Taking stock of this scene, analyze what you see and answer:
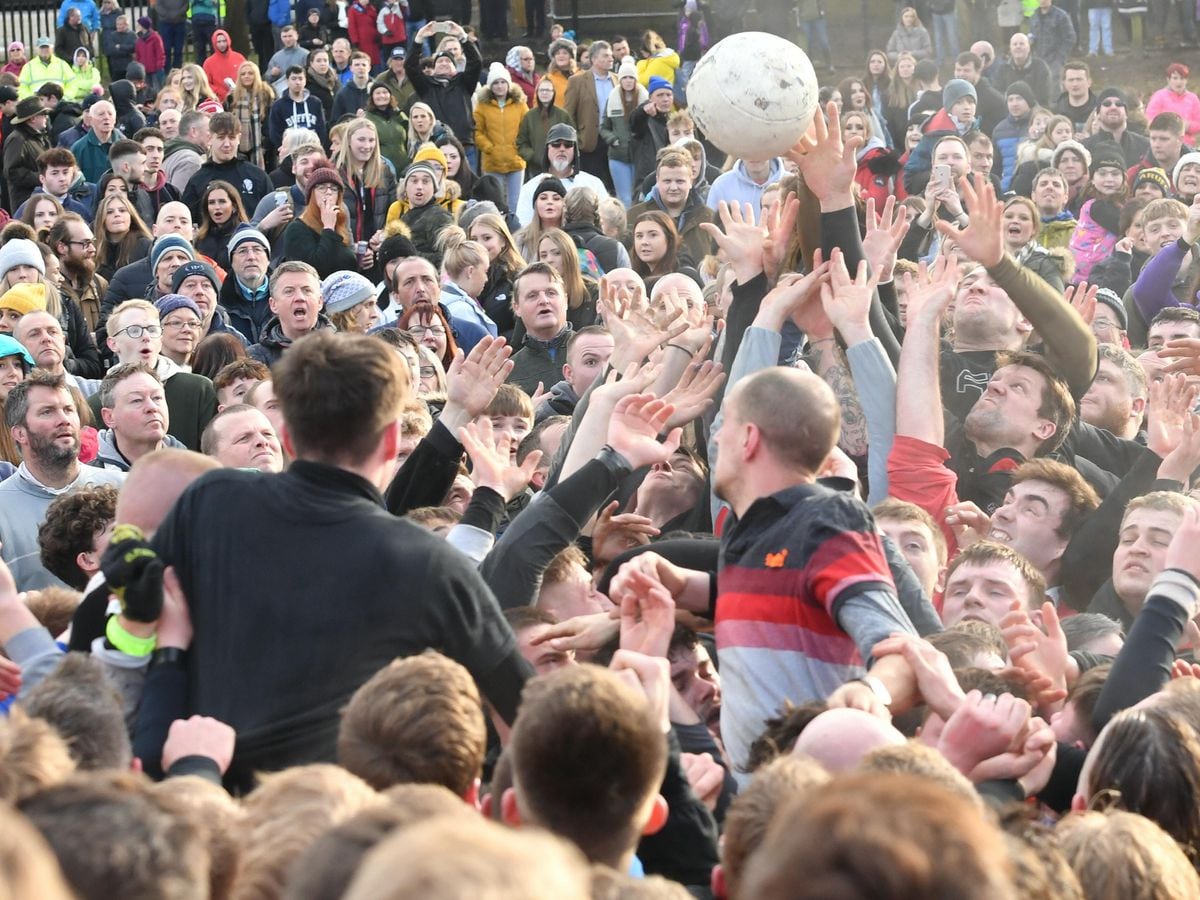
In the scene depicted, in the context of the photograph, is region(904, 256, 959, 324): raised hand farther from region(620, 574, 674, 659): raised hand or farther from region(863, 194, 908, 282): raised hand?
region(620, 574, 674, 659): raised hand

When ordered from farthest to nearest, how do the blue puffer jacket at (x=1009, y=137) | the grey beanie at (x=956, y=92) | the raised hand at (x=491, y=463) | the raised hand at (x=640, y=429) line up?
the blue puffer jacket at (x=1009, y=137) → the grey beanie at (x=956, y=92) → the raised hand at (x=491, y=463) → the raised hand at (x=640, y=429)

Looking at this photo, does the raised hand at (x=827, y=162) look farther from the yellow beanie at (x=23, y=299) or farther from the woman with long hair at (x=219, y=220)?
the woman with long hair at (x=219, y=220)

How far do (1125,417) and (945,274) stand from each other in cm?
199

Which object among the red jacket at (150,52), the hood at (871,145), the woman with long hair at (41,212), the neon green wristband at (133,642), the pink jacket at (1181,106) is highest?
the red jacket at (150,52)

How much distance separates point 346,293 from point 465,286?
1304mm

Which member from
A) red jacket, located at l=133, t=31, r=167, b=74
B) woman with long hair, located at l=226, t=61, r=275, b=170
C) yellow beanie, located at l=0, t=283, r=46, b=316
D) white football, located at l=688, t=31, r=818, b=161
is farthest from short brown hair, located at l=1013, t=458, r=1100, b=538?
red jacket, located at l=133, t=31, r=167, b=74

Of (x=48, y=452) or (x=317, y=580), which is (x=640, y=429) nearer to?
(x=317, y=580)

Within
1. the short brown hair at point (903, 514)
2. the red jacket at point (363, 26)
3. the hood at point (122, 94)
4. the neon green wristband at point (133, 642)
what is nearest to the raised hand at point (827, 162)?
the short brown hair at point (903, 514)

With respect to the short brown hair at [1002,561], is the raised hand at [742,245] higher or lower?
higher

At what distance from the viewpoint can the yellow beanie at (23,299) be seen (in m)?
9.02

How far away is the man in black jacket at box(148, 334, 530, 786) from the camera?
11.4ft

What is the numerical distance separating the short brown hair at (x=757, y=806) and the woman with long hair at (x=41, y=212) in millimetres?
10143

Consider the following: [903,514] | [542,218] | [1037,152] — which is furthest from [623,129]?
[903,514]

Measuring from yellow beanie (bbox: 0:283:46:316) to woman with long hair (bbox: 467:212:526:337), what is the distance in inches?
113
